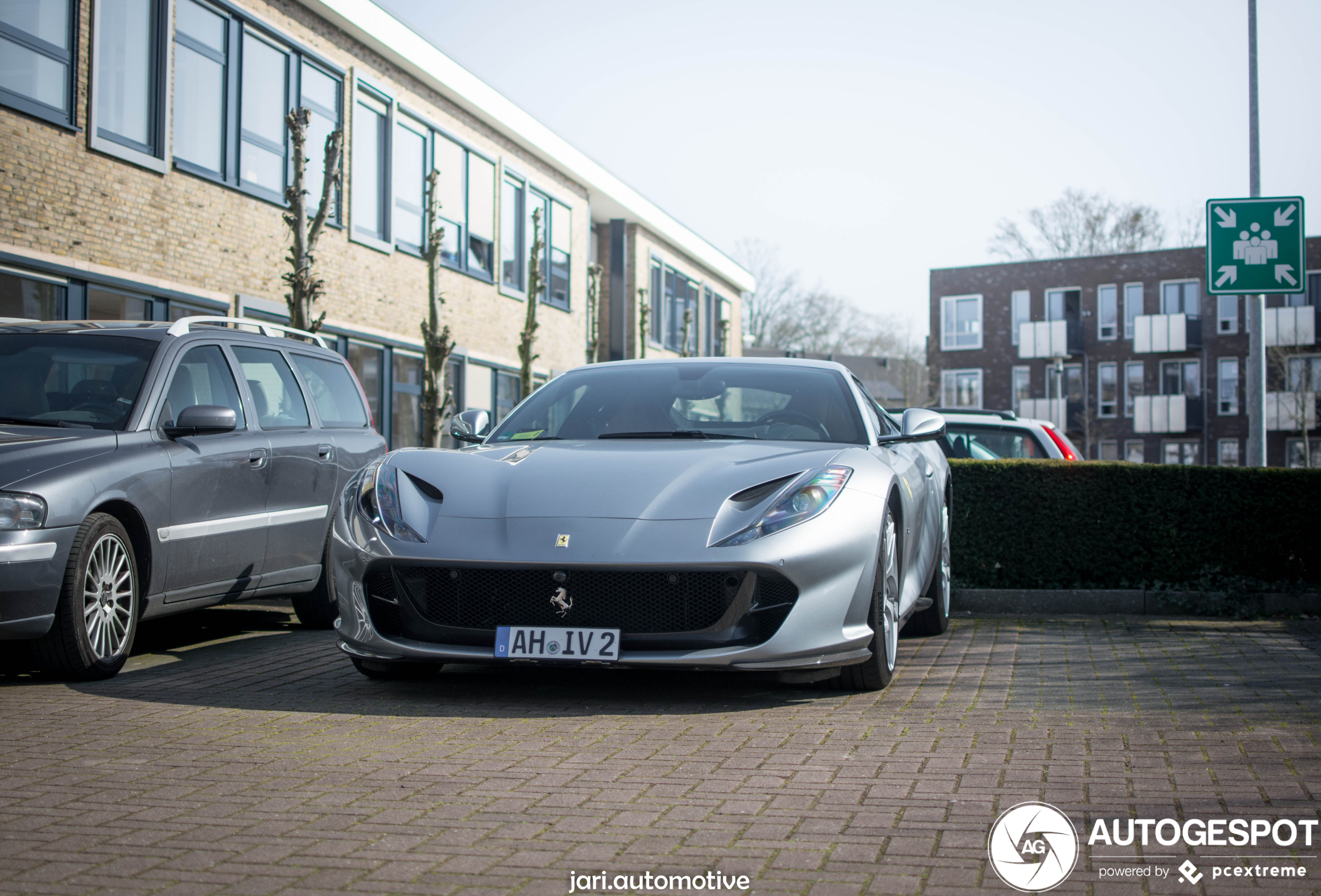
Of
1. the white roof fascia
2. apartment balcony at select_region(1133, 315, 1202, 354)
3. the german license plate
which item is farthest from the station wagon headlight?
apartment balcony at select_region(1133, 315, 1202, 354)

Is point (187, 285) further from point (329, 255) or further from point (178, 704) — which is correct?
point (178, 704)

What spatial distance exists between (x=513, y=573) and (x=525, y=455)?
90cm

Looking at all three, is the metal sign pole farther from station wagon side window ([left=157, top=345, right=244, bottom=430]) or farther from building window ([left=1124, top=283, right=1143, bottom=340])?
building window ([left=1124, top=283, right=1143, bottom=340])

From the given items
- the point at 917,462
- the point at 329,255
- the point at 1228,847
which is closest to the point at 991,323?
the point at 329,255

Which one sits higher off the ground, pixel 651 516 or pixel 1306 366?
pixel 1306 366

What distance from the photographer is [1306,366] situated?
5088 cm

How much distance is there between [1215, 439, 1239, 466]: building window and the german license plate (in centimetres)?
5470

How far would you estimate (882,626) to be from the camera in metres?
5.56

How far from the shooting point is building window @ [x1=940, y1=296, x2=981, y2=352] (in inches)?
2414

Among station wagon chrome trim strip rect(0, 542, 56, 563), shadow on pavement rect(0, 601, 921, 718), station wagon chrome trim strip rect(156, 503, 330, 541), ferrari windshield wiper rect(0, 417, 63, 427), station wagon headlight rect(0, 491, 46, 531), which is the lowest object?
shadow on pavement rect(0, 601, 921, 718)

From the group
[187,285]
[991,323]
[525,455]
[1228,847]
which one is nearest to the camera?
[1228,847]

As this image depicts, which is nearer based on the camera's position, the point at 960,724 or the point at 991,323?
the point at 960,724

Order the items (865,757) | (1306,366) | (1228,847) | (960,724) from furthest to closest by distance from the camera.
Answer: (1306,366) → (960,724) → (865,757) → (1228,847)

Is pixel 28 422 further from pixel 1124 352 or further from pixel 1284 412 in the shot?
pixel 1124 352
